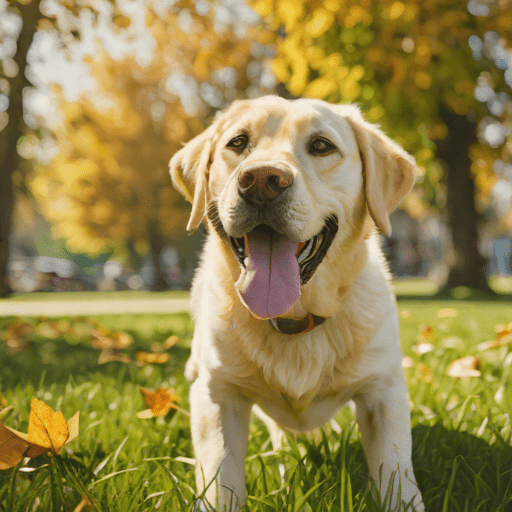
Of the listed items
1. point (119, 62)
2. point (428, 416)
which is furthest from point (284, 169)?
point (119, 62)

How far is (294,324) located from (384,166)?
876 millimetres

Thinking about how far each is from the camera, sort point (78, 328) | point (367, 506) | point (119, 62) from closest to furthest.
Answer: point (367, 506) → point (78, 328) → point (119, 62)

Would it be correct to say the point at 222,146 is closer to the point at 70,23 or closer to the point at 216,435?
the point at 216,435

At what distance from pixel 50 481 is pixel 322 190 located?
147 cm

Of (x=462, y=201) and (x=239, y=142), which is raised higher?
(x=239, y=142)

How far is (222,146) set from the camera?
237 cm

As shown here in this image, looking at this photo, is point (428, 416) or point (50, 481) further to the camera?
point (428, 416)

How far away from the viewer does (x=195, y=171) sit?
260cm

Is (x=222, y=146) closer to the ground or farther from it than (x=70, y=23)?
closer to the ground

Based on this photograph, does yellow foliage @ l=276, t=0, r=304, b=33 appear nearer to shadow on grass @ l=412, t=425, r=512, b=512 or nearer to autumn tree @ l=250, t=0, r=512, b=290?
autumn tree @ l=250, t=0, r=512, b=290

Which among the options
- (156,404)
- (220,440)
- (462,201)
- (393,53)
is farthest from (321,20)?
(462,201)

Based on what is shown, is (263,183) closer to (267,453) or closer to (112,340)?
(267,453)

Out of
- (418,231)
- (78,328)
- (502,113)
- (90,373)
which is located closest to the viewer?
(90,373)

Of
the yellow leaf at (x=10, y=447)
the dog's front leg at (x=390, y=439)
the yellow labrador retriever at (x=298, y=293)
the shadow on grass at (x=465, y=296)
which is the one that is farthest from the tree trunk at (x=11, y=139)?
the shadow on grass at (x=465, y=296)
